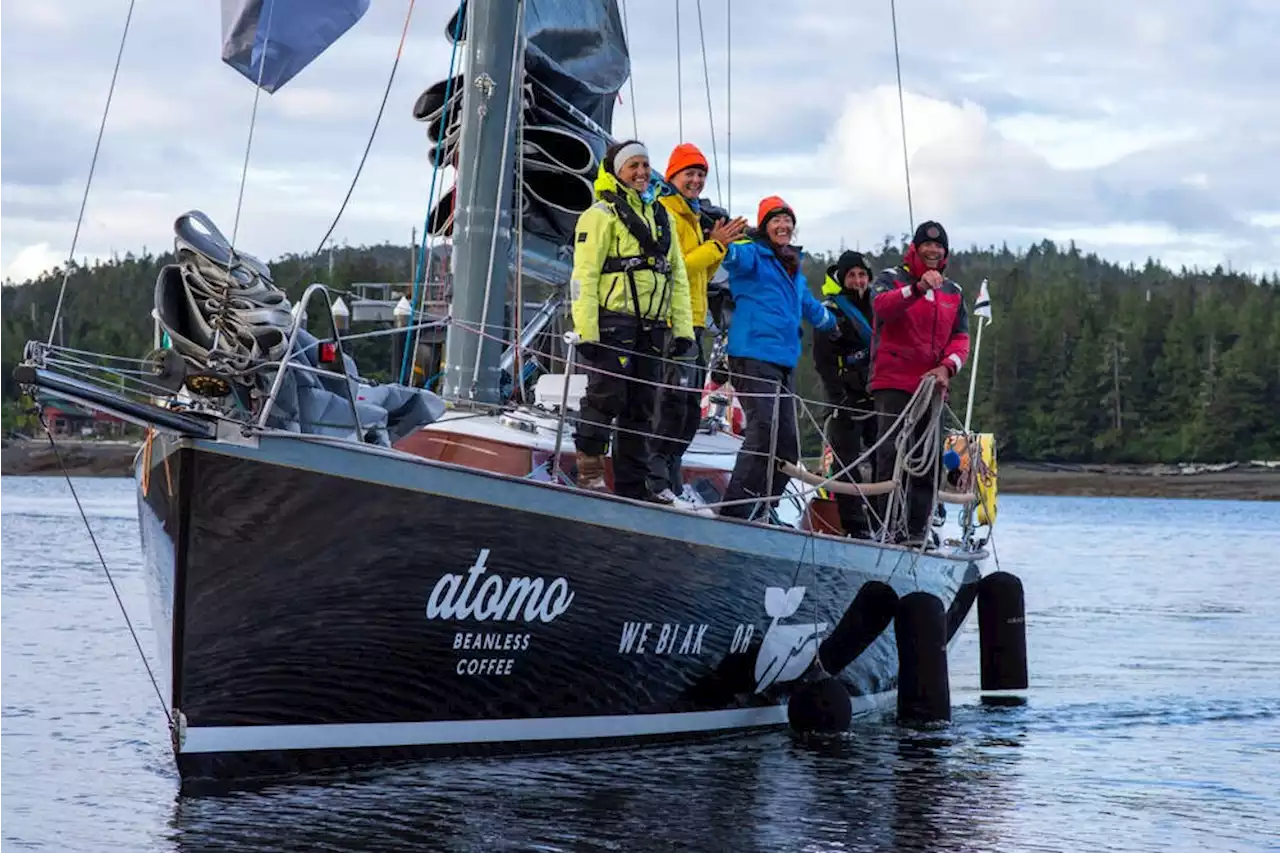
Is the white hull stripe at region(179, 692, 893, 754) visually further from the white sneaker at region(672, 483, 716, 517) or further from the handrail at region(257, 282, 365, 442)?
the handrail at region(257, 282, 365, 442)

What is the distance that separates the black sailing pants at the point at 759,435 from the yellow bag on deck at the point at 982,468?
101 inches

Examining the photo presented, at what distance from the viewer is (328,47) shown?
29.3 feet

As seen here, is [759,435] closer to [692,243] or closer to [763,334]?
[763,334]

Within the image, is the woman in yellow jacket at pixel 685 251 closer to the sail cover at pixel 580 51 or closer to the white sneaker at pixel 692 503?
the white sneaker at pixel 692 503

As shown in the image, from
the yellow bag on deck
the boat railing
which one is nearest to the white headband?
the boat railing

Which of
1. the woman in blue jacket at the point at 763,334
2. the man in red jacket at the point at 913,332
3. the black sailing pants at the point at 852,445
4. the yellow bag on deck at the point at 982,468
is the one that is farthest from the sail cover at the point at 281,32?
the yellow bag on deck at the point at 982,468

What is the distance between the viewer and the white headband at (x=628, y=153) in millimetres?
9164

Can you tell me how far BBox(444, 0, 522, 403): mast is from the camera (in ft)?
35.6

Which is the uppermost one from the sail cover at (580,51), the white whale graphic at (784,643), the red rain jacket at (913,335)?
the sail cover at (580,51)

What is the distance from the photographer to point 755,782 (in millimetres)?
9133

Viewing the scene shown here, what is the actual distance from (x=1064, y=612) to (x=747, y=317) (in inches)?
532

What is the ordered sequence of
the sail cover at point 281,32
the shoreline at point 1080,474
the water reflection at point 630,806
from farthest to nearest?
the shoreline at point 1080,474
the sail cover at point 281,32
the water reflection at point 630,806

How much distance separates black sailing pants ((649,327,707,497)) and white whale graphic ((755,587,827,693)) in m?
0.78

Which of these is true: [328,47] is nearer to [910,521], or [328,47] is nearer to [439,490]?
[439,490]
